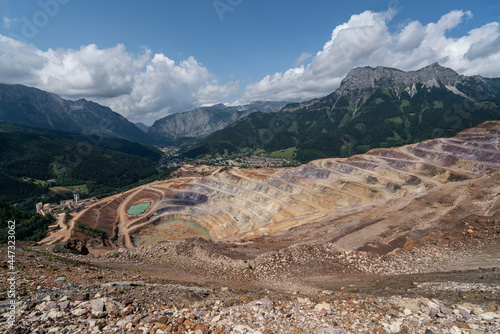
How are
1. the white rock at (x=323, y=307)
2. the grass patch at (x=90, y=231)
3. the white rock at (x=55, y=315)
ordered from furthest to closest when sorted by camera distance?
the grass patch at (x=90, y=231) < the white rock at (x=323, y=307) < the white rock at (x=55, y=315)

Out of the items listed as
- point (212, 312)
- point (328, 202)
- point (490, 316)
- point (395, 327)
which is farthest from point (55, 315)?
point (328, 202)

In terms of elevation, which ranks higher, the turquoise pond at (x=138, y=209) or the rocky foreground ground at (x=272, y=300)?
the rocky foreground ground at (x=272, y=300)

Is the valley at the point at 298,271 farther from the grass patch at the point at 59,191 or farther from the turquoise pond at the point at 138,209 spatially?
the grass patch at the point at 59,191

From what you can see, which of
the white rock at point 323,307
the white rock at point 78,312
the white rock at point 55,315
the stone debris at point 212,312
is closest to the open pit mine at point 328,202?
the stone debris at point 212,312

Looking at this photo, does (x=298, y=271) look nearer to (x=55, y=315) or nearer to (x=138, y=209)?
(x=55, y=315)

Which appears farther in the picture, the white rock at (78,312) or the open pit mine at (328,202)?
the open pit mine at (328,202)

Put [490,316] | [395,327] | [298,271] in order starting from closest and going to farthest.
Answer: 1. [395,327]
2. [490,316]
3. [298,271]

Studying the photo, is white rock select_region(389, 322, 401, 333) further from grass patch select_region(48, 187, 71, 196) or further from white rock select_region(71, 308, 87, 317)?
grass patch select_region(48, 187, 71, 196)
